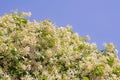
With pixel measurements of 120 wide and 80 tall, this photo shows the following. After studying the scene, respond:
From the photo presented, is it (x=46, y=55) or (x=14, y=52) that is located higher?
(x=46, y=55)

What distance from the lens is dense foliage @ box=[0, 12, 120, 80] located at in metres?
6.81

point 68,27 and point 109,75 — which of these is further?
point 68,27

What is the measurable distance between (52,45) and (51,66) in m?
0.42

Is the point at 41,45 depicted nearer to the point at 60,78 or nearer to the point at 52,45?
the point at 52,45

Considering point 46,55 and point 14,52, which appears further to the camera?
point 46,55

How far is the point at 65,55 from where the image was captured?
25.3ft

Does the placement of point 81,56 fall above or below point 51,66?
above

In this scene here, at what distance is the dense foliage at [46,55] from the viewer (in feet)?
22.4

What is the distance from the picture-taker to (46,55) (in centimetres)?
731

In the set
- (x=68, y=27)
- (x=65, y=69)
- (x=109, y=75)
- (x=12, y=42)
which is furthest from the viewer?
(x=68, y=27)

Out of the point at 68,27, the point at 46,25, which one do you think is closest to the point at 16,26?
the point at 46,25

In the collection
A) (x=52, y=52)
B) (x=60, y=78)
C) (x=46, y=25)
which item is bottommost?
(x=60, y=78)

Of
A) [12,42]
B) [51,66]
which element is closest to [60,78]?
[51,66]

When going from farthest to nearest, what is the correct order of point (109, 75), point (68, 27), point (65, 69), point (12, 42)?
point (68, 27) < point (109, 75) < point (65, 69) < point (12, 42)
